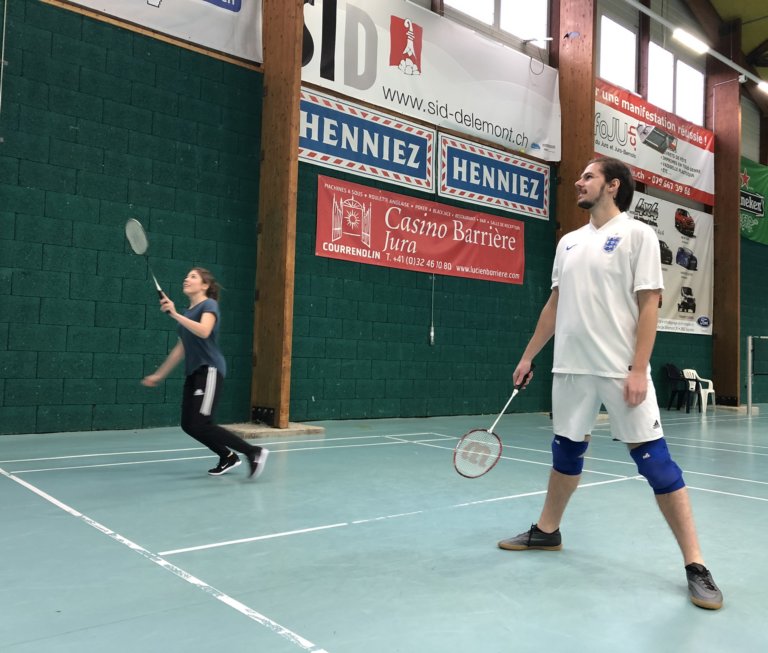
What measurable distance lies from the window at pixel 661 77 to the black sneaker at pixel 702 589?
12536 mm

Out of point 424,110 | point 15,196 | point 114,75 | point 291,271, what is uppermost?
point 424,110

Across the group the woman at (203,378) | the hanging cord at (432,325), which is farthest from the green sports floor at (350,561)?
the hanging cord at (432,325)

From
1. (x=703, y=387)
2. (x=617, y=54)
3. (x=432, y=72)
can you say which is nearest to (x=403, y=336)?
(x=432, y=72)

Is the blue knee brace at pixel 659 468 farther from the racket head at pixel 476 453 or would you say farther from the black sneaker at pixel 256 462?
the black sneaker at pixel 256 462

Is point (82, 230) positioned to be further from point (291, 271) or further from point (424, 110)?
point (424, 110)

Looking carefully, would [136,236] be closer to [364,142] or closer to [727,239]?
[364,142]

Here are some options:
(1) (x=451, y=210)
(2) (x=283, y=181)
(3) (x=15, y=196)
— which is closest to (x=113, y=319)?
(3) (x=15, y=196)

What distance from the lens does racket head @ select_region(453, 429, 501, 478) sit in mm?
3523

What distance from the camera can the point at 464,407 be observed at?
32.9 feet

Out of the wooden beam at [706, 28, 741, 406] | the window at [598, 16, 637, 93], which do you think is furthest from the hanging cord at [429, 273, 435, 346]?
the wooden beam at [706, 28, 741, 406]

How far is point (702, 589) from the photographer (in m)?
2.49

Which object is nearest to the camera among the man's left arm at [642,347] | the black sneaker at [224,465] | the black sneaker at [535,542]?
the man's left arm at [642,347]

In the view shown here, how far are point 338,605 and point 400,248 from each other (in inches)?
279

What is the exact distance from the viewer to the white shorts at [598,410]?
264cm
